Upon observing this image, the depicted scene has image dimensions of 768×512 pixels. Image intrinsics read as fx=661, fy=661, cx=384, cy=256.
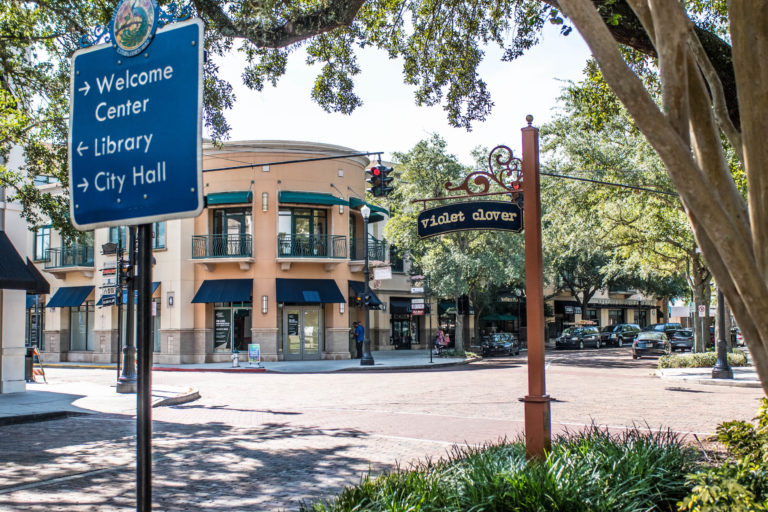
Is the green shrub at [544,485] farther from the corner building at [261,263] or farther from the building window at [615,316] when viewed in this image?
the building window at [615,316]

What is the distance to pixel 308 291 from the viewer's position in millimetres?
30625

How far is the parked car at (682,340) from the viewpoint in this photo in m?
36.6

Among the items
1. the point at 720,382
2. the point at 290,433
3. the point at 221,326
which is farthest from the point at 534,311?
the point at 221,326

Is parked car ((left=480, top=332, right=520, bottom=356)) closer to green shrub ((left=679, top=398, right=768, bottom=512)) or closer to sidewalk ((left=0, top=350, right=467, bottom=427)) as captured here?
sidewalk ((left=0, top=350, right=467, bottom=427))

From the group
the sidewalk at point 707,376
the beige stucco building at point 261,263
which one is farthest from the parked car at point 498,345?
the sidewalk at point 707,376

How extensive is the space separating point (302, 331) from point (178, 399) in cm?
1614

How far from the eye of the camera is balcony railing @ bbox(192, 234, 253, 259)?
100 feet

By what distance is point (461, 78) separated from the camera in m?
12.2

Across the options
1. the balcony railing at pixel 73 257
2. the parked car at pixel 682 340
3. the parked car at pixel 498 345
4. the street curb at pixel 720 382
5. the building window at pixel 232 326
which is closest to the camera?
the street curb at pixel 720 382

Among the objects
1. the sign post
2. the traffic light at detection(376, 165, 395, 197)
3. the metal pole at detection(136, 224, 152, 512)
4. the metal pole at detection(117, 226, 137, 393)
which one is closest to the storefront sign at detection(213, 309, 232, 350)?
the metal pole at detection(117, 226, 137, 393)

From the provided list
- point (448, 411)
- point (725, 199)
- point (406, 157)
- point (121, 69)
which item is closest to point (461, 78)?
point (448, 411)

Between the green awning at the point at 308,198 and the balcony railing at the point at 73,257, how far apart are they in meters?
11.4

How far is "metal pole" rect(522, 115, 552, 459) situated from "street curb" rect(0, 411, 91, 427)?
10348 millimetres

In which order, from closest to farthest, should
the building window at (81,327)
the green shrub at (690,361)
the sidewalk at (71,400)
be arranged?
the sidewalk at (71,400), the green shrub at (690,361), the building window at (81,327)
